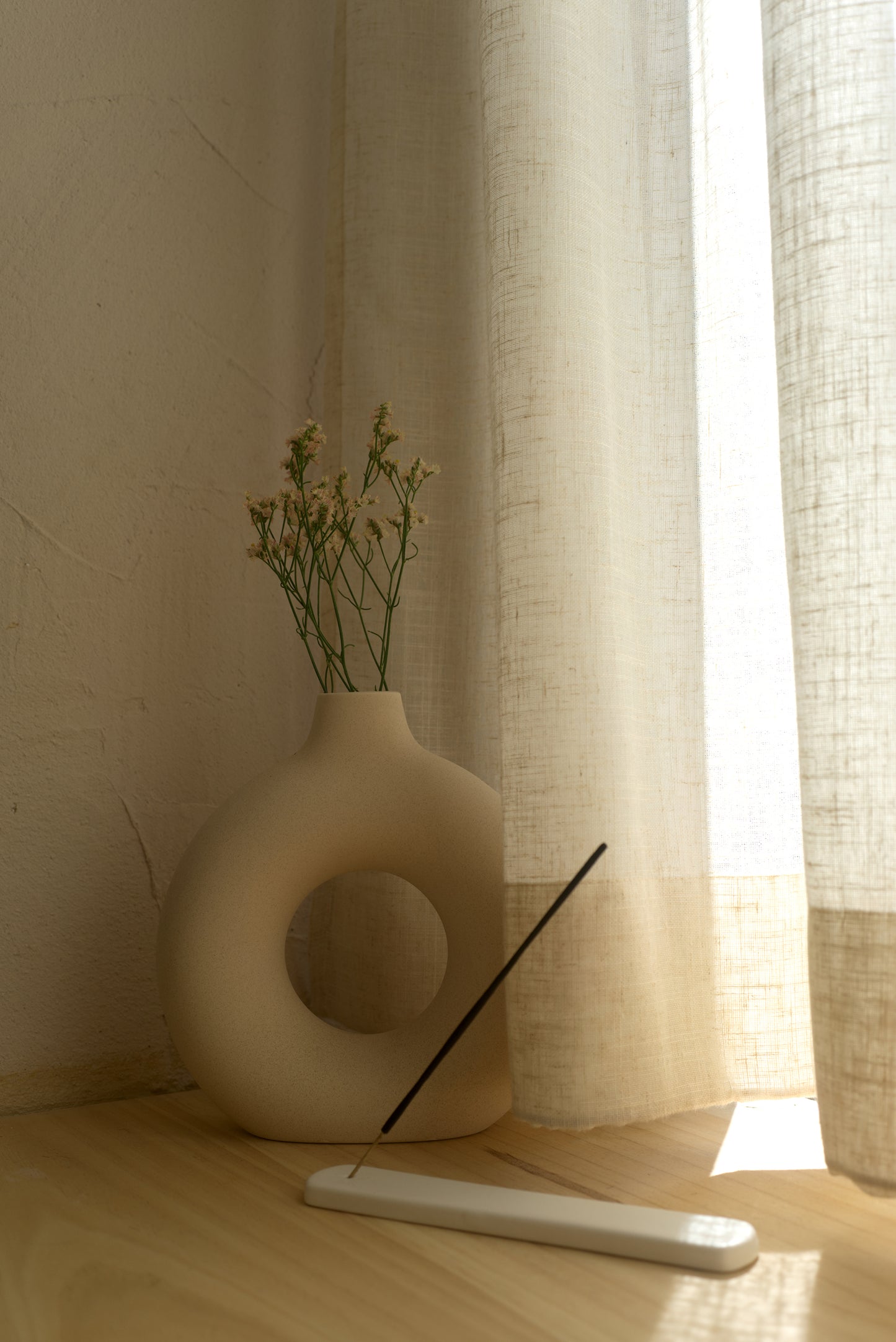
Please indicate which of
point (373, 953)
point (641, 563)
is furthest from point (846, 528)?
point (373, 953)

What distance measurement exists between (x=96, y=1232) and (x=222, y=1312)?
0.13 metres

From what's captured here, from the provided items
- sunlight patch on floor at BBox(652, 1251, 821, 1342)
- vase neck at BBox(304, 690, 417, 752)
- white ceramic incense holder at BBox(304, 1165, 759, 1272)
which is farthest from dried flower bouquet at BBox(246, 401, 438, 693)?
sunlight patch on floor at BBox(652, 1251, 821, 1342)

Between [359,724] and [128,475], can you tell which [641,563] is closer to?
[359,724]

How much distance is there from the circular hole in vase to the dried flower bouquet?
18cm

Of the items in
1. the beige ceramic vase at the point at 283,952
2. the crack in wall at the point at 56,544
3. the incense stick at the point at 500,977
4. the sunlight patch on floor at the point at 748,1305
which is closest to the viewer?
the sunlight patch on floor at the point at 748,1305

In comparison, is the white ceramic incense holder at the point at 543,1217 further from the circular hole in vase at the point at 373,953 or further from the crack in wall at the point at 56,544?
the crack in wall at the point at 56,544

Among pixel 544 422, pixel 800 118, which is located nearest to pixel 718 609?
pixel 544 422

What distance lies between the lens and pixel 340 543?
0.94 m

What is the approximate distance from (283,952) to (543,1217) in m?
0.28

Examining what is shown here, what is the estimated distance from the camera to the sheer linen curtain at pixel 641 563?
0.72 meters

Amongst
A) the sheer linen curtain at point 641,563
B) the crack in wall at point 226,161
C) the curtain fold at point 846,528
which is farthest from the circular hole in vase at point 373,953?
the crack in wall at point 226,161

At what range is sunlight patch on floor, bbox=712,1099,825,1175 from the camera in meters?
0.72

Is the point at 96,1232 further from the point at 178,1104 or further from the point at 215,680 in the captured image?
the point at 215,680

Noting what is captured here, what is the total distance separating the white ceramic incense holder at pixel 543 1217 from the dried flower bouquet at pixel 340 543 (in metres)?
0.35
